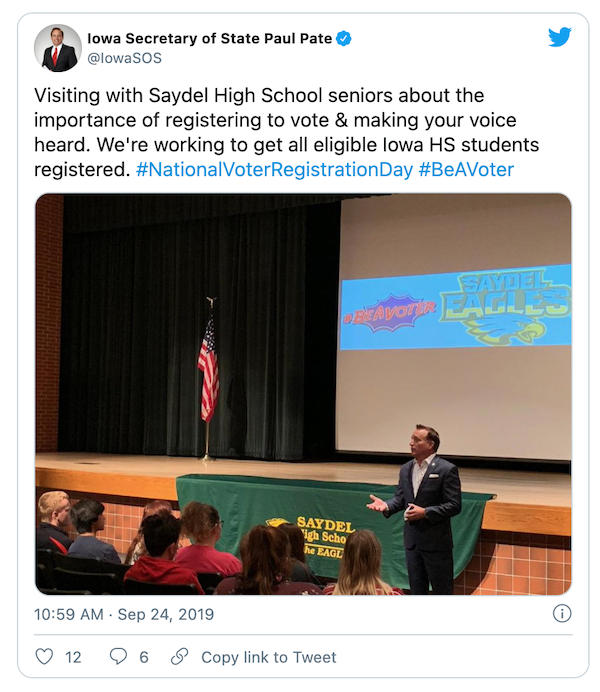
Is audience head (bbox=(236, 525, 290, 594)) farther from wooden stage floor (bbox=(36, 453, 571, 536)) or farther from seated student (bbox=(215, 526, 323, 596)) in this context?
wooden stage floor (bbox=(36, 453, 571, 536))

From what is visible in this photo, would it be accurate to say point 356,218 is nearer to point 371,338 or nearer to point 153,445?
point 371,338

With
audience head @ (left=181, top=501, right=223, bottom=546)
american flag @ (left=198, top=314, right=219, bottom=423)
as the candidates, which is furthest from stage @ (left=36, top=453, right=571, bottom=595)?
audience head @ (left=181, top=501, right=223, bottom=546)

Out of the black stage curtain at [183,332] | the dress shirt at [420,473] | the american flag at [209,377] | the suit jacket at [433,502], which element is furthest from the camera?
the black stage curtain at [183,332]

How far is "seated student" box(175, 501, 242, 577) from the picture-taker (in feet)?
10.7

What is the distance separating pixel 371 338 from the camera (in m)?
8.56

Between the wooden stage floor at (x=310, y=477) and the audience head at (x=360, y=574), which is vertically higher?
the audience head at (x=360, y=574)
